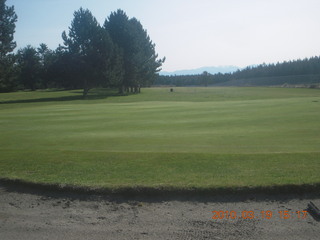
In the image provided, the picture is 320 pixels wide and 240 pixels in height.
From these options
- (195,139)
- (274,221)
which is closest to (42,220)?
(274,221)

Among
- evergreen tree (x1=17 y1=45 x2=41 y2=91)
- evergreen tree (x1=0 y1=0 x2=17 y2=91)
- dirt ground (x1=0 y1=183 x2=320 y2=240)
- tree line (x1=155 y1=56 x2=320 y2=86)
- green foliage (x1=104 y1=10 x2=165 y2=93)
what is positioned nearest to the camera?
dirt ground (x1=0 y1=183 x2=320 y2=240)

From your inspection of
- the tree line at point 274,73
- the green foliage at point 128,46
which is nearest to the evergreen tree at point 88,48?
the green foliage at point 128,46

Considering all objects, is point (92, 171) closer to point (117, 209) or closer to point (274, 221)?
point (117, 209)

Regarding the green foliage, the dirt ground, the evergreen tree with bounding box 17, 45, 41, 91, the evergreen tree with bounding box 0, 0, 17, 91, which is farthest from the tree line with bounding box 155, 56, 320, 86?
the dirt ground

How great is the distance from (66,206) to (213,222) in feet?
8.36

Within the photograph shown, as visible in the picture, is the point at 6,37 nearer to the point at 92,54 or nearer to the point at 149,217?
the point at 92,54

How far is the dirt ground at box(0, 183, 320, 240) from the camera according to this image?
4.42 metres

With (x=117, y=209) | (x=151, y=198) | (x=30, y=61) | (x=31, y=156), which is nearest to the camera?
(x=117, y=209)

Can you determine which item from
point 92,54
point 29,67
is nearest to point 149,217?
point 92,54

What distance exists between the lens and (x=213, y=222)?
471 centimetres

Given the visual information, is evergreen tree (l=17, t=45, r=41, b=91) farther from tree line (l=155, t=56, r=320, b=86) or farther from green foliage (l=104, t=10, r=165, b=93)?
tree line (l=155, t=56, r=320, b=86)

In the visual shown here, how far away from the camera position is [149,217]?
4.95 meters

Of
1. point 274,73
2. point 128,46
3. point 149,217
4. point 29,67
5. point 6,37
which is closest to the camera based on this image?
point 149,217

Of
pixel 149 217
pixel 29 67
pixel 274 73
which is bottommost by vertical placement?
pixel 149 217
